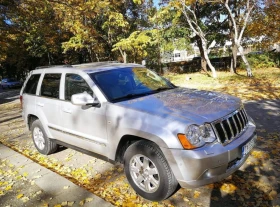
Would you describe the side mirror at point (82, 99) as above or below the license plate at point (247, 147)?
above

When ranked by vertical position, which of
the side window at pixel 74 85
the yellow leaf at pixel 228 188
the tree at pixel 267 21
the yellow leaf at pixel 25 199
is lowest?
the yellow leaf at pixel 25 199

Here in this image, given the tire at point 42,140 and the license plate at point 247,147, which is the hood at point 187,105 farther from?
the tire at point 42,140

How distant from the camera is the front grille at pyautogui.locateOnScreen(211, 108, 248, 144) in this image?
116 inches

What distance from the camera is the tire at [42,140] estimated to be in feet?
16.7

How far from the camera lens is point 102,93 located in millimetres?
3691

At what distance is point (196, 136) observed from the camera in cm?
281

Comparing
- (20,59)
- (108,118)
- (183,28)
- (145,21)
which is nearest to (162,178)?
(108,118)

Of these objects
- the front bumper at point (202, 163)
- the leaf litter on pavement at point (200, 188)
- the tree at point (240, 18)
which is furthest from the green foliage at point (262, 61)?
the front bumper at point (202, 163)

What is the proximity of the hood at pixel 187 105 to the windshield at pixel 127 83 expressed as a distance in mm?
255

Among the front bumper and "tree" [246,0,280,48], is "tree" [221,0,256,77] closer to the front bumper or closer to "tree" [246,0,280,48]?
"tree" [246,0,280,48]

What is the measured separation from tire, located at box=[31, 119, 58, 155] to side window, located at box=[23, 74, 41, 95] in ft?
2.28

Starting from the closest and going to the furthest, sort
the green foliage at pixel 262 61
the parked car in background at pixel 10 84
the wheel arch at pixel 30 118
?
the wheel arch at pixel 30 118
the green foliage at pixel 262 61
the parked car in background at pixel 10 84

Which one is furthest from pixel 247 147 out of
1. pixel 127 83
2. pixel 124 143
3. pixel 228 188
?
pixel 127 83

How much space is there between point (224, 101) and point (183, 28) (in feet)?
62.7
